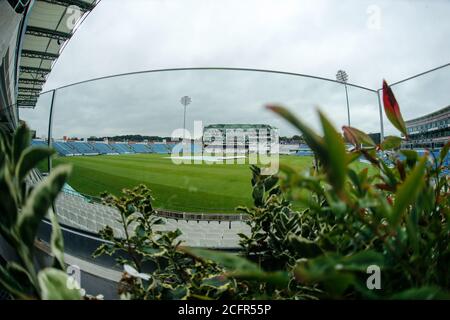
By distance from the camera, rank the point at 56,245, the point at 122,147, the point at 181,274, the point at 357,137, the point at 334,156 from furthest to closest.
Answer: the point at 122,147, the point at 181,274, the point at 357,137, the point at 56,245, the point at 334,156

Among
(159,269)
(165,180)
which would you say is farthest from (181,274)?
(165,180)

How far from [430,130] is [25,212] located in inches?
76.0

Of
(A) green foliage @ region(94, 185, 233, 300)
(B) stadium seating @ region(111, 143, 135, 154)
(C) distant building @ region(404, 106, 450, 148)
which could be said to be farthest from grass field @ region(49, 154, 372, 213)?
(C) distant building @ region(404, 106, 450, 148)

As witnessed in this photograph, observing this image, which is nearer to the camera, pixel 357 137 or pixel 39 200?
pixel 39 200

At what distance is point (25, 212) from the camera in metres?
0.28

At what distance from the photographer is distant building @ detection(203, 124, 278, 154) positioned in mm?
1513

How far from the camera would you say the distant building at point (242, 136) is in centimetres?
151

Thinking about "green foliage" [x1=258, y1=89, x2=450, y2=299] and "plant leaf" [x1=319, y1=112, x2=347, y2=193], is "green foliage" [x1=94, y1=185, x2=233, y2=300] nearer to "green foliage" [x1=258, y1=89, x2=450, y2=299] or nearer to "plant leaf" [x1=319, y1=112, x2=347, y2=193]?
"green foliage" [x1=258, y1=89, x2=450, y2=299]

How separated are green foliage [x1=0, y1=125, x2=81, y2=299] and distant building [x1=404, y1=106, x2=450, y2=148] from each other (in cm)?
144

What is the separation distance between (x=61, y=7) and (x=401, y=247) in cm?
335

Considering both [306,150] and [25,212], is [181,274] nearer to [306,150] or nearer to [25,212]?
[25,212]
